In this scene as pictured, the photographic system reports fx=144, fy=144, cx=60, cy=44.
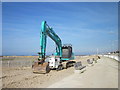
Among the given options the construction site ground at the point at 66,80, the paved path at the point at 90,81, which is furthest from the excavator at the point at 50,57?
the paved path at the point at 90,81

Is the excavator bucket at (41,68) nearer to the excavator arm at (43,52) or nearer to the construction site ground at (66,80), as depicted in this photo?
the excavator arm at (43,52)

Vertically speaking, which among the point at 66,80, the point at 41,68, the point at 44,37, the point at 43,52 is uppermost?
the point at 44,37

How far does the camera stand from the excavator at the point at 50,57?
1602cm

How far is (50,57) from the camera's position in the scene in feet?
63.6

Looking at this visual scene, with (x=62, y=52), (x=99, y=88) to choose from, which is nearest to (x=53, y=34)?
(x=62, y=52)

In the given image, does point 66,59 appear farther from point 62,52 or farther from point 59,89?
point 59,89

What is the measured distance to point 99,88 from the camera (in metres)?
8.02

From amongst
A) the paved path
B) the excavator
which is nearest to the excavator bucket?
the excavator

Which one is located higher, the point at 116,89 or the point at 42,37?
the point at 42,37

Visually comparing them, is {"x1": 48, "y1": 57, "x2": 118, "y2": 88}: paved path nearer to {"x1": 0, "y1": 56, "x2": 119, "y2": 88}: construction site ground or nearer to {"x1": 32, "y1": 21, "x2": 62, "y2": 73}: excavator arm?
{"x1": 0, "y1": 56, "x2": 119, "y2": 88}: construction site ground

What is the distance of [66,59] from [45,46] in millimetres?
6540

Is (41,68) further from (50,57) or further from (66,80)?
(66,80)

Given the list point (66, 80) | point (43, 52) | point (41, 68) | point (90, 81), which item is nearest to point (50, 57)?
point (43, 52)

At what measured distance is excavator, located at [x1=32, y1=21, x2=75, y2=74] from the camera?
16016 millimetres
